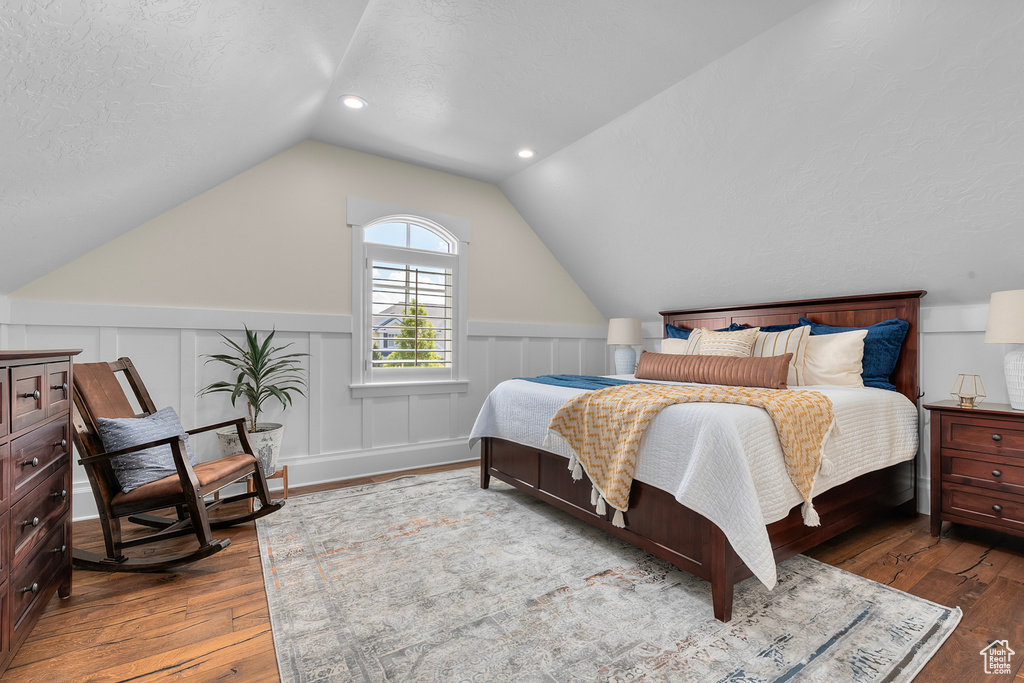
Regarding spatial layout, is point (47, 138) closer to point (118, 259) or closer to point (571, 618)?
point (118, 259)

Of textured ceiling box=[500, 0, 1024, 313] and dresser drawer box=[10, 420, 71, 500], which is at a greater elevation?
textured ceiling box=[500, 0, 1024, 313]

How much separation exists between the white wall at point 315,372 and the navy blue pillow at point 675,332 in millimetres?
956

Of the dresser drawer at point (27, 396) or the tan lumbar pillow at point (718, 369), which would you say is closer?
the dresser drawer at point (27, 396)

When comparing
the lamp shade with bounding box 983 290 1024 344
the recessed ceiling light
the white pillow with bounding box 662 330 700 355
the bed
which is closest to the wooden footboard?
the bed

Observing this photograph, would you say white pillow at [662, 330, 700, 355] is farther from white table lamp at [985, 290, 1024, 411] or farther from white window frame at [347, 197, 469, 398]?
white window frame at [347, 197, 469, 398]

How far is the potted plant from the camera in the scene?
2.89 metres

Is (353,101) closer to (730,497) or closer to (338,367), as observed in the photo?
(338,367)

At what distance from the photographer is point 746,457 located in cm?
169

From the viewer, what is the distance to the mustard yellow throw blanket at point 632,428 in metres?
1.88

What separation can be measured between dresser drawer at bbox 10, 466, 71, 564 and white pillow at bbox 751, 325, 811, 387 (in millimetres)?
3494

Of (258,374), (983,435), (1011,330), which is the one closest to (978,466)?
(983,435)

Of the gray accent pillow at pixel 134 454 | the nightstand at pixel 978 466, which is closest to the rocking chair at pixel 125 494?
the gray accent pillow at pixel 134 454

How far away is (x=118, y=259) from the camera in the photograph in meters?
2.82

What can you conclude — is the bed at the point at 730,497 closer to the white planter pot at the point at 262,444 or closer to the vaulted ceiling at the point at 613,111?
the vaulted ceiling at the point at 613,111
